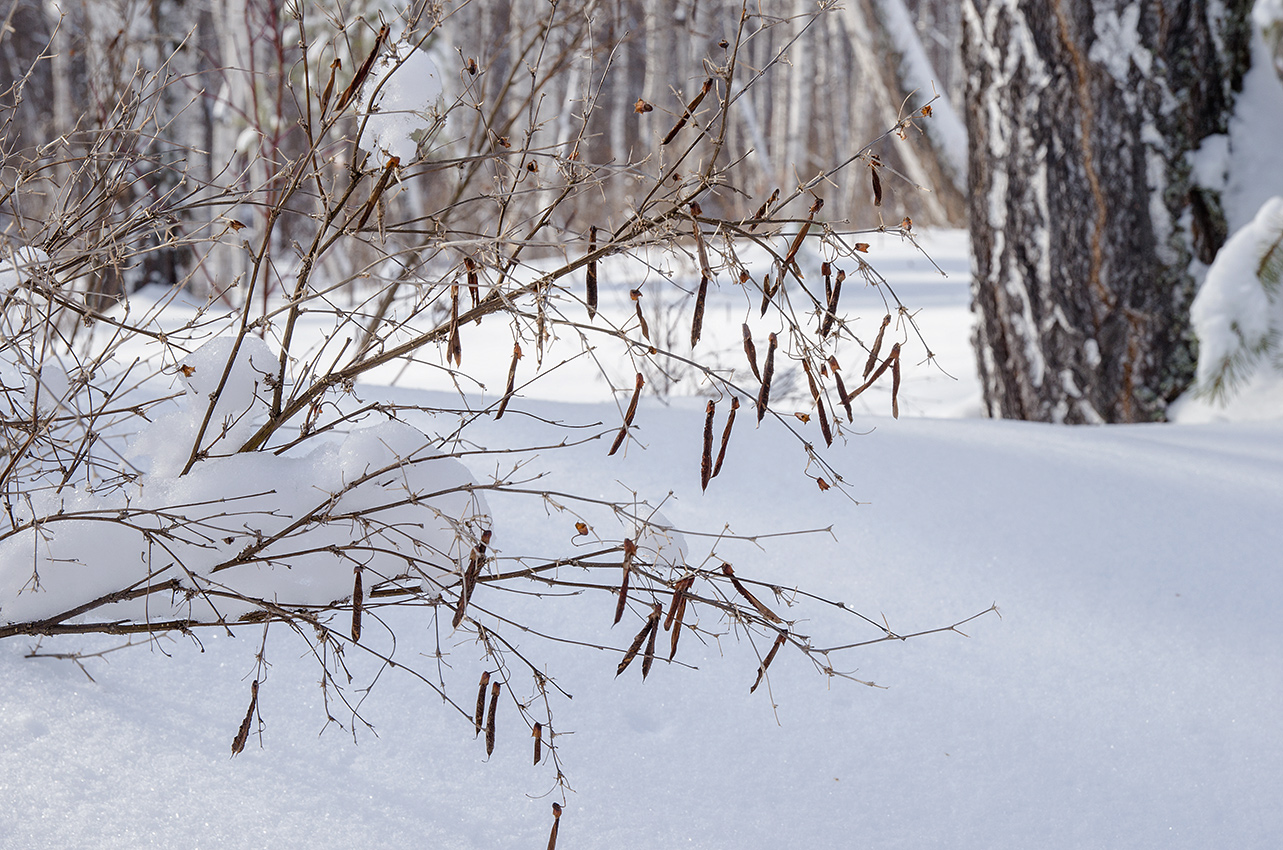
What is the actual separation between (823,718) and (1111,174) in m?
1.94

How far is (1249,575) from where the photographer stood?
1545mm

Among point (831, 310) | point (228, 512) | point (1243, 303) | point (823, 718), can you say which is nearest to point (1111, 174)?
point (1243, 303)

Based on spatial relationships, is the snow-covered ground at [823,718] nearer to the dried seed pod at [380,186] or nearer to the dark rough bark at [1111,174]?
the dried seed pod at [380,186]

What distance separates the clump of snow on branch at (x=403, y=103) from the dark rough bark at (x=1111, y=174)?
211 centimetres

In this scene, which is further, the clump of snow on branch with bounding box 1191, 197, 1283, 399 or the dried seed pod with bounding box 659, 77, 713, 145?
the clump of snow on branch with bounding box 1191, 197, 1283, 399

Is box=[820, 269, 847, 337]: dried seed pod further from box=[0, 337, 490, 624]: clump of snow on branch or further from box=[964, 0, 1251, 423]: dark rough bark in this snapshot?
box=[964, 0, 1251, 423]: dark rough bark

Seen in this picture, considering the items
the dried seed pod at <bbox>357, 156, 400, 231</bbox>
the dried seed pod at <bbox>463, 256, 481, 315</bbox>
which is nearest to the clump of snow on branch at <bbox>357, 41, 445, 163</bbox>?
the dried seed pod at <bbox>357, 156, 400, 231</bbox>

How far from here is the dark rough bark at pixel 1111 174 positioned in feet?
8.32

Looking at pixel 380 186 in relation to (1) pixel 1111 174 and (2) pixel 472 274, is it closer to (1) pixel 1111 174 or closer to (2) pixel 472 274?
(2) pixel 472 274

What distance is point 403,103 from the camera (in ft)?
3.19

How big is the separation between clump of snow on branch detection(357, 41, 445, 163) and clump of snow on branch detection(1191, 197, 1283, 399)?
7.31 feet

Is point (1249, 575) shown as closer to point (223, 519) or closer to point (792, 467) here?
point (792, 467)

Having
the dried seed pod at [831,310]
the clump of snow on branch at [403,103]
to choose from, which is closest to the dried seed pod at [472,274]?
the clump of snow on branch at [403,103]

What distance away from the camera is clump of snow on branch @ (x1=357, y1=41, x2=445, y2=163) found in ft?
3.13
